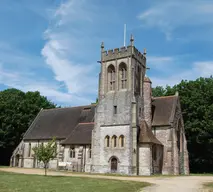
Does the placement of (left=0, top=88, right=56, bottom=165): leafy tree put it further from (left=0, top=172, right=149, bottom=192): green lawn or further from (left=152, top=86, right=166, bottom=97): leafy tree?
(left=0, top=172, right=149, bottom=192): green lawn

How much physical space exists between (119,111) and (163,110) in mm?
7359

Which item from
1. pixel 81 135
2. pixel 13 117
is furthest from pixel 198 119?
pixel 13 117

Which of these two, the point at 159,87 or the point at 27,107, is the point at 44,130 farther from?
the point at 159,87

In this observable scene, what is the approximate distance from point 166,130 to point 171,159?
399 centimetres

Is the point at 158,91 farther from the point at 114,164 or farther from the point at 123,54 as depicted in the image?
the point at 114,164

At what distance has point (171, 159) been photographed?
119ft

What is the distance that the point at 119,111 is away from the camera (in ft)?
121

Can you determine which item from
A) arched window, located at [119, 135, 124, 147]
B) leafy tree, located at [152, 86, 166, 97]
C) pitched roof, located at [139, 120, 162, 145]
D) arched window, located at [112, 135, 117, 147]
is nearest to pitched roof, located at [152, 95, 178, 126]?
pitched roof, located at [139, 120, 162, 145]

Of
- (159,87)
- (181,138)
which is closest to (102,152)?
(181,138)

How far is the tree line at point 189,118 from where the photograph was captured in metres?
45.1

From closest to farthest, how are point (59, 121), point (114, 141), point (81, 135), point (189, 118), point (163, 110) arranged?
point (114, 141), point (163, 110), point (81, 135), point (189, 118), point (59, 121)

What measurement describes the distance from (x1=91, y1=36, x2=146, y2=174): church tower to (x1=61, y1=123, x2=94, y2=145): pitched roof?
260 centimetres

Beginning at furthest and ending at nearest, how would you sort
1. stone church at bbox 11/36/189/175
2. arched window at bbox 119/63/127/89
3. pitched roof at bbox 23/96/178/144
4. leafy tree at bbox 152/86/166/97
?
leafy tree at bbox 152/86/166/97 → pitched roof at bbox 23/96/178/144 → arched window at bbox 119/63/127/89 → stone church at bbox 11/36/189/175

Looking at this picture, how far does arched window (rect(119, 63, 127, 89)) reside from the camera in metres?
38.4
